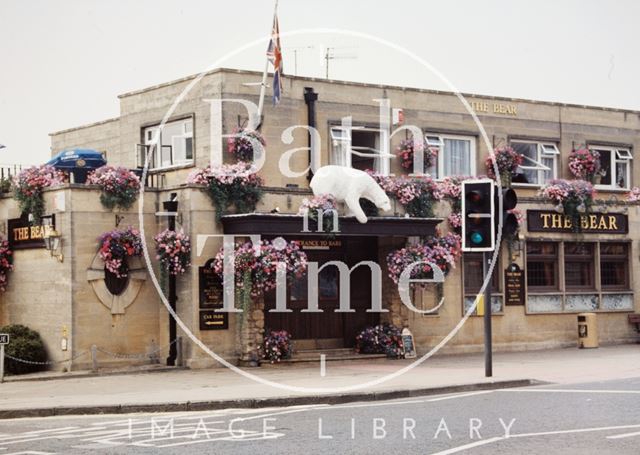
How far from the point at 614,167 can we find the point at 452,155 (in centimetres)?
578

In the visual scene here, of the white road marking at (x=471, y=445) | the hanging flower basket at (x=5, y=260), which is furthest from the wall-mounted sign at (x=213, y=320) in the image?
the white road marking at (x=471, y=445)

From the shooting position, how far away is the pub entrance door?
27.8 m

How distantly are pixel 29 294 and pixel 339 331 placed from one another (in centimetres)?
745

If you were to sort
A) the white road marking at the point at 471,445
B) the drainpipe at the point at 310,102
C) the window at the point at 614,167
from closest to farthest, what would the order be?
1. the white road marking at the point at 471,445
2. the drainpipe at the point at 310,102
3. the window at the point at 614,167

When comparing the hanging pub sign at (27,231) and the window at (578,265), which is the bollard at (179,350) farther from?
the window at (578,265)

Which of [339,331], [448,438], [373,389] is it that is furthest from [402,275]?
[448,438]

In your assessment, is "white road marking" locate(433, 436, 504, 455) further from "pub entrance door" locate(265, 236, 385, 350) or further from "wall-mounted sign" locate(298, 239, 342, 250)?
"wall-mounted sign" locate(298, 239, 342, 250)

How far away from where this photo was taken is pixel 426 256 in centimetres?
2823

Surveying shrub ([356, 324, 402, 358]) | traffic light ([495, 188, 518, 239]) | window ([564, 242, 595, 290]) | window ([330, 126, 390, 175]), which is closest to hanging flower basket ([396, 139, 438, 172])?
window ([330, 126, 390, 175])

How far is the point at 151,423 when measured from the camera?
16.4 metres

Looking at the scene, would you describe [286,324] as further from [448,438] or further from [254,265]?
[448,438]

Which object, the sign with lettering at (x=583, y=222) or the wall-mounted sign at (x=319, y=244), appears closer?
the wall-mounted sign at (x=319, y=244)

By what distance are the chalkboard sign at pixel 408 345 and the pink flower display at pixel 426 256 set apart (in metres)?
1.28

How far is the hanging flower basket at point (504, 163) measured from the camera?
31344 mm
